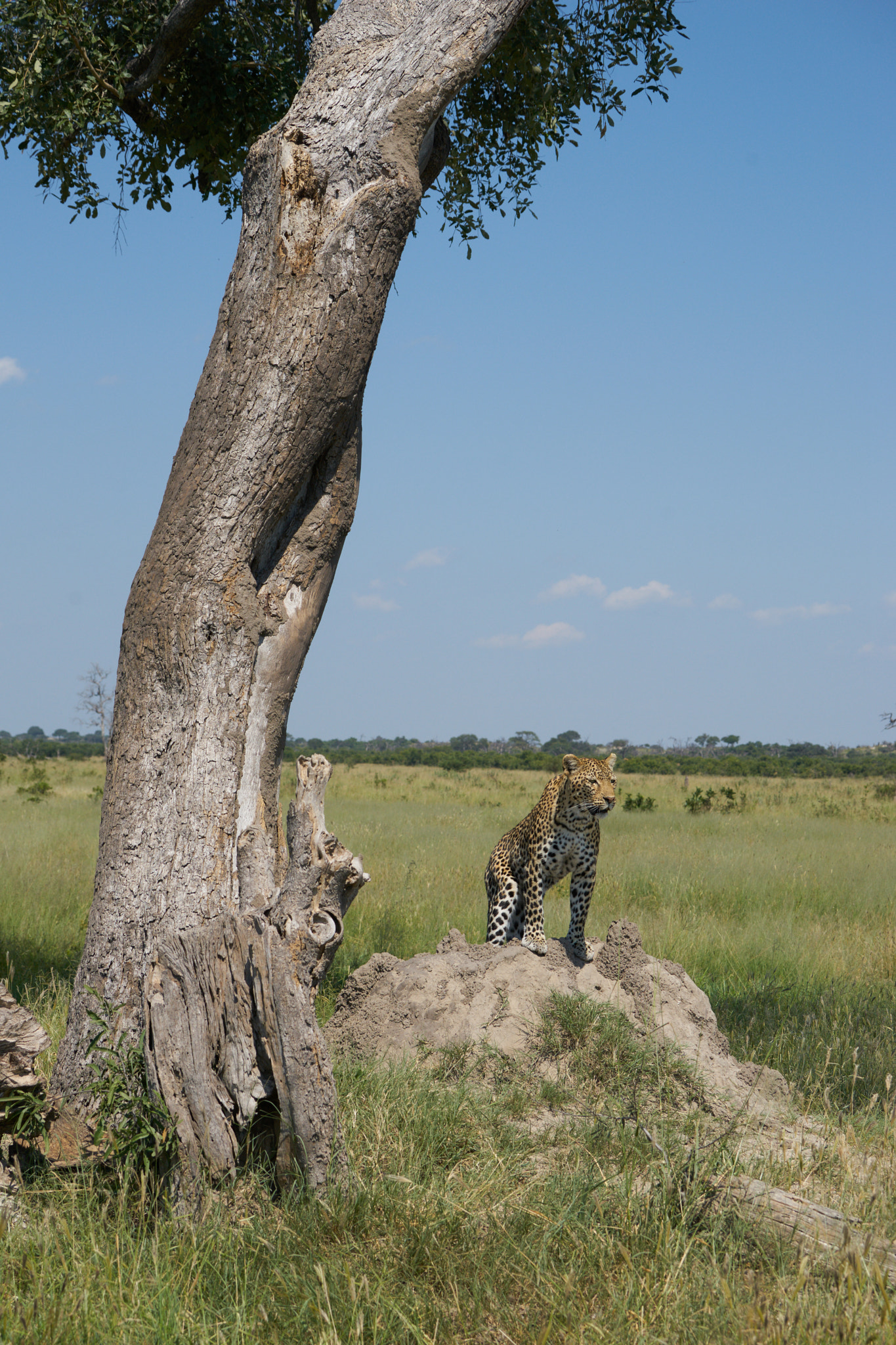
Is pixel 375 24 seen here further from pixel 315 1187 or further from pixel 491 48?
pixel 315 1187

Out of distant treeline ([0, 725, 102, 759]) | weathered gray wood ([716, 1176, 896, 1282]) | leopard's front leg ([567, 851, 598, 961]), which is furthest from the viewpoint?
distant treeline ([0, 725, 102, 759])

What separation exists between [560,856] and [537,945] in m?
0.68

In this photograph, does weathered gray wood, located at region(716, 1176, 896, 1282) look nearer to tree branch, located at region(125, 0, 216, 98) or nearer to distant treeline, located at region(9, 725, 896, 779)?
tree branch, located at region(125, 0, 216, 98)

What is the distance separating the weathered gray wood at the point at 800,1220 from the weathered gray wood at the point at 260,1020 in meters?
1.50

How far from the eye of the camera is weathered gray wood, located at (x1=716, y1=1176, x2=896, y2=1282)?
317 centimetres

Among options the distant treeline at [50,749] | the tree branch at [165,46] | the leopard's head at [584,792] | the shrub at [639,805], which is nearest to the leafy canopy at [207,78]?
the tree branch at [165,46]

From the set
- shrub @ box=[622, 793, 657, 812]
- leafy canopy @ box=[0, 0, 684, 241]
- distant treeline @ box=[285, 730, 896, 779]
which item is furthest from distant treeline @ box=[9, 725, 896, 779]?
leafy canopy @ box=[0, 0, 684, 241]

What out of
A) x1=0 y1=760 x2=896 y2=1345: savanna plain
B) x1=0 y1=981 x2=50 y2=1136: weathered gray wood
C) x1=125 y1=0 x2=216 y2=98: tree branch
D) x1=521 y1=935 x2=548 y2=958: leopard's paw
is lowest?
x1=0 y1=760 x2=896 y2=1345: savanna plain

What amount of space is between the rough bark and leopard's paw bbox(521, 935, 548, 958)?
2.47 meters

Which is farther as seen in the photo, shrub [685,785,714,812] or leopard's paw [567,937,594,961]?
shrub [685,785,714,812]

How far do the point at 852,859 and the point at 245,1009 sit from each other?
12362 millimetres

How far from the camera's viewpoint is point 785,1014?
6.97 m

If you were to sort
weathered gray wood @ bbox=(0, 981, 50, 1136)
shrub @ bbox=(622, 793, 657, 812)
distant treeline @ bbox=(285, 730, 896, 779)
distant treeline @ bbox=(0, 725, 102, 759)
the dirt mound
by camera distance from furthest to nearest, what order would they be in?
distant treeline @ bbox=(0, 725, 102, 759) < distant treeline @ bbox=(285, 730, 896, 779) < shrub @ bbox=(622, 793, 657, 812) < the dirt mound < weathered gray wood @ bbox=(0, 981, 50, 1136)

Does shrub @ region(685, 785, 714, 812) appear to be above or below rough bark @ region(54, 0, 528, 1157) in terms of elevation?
below
